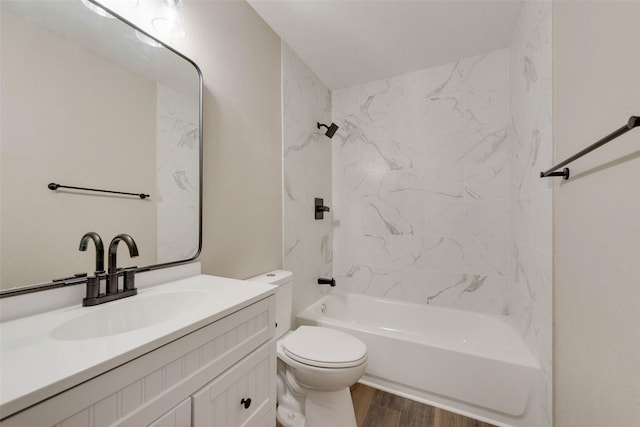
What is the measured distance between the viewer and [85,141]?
0.84 metres

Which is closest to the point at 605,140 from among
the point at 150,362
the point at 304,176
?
the point at 150,362

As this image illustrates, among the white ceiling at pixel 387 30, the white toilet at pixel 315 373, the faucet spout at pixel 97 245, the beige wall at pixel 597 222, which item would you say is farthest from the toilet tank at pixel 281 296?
the white ceiling at pixel 387 30

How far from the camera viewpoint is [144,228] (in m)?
1.01

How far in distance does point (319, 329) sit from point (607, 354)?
1.22 m

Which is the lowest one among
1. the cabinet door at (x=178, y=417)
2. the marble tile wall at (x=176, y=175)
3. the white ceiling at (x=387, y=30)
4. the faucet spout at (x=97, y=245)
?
the cabinet door at (x=178, y=417)

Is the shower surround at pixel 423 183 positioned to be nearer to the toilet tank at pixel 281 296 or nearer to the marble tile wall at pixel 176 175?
the toilet tank at pixel 281 296

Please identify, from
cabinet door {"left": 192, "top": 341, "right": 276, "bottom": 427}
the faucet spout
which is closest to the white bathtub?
cabinet door {"left": 192, "top": 341, "right": 276, "bottom": 427}

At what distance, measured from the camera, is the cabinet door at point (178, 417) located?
58 cm

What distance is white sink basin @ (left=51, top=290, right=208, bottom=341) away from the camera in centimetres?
71

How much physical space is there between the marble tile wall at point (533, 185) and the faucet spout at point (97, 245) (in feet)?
5.90

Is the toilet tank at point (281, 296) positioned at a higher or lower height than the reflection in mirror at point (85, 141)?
lower

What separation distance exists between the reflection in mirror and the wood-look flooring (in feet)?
4.48

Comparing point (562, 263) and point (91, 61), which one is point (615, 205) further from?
point (91, 61)

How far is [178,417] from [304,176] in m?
1.70
